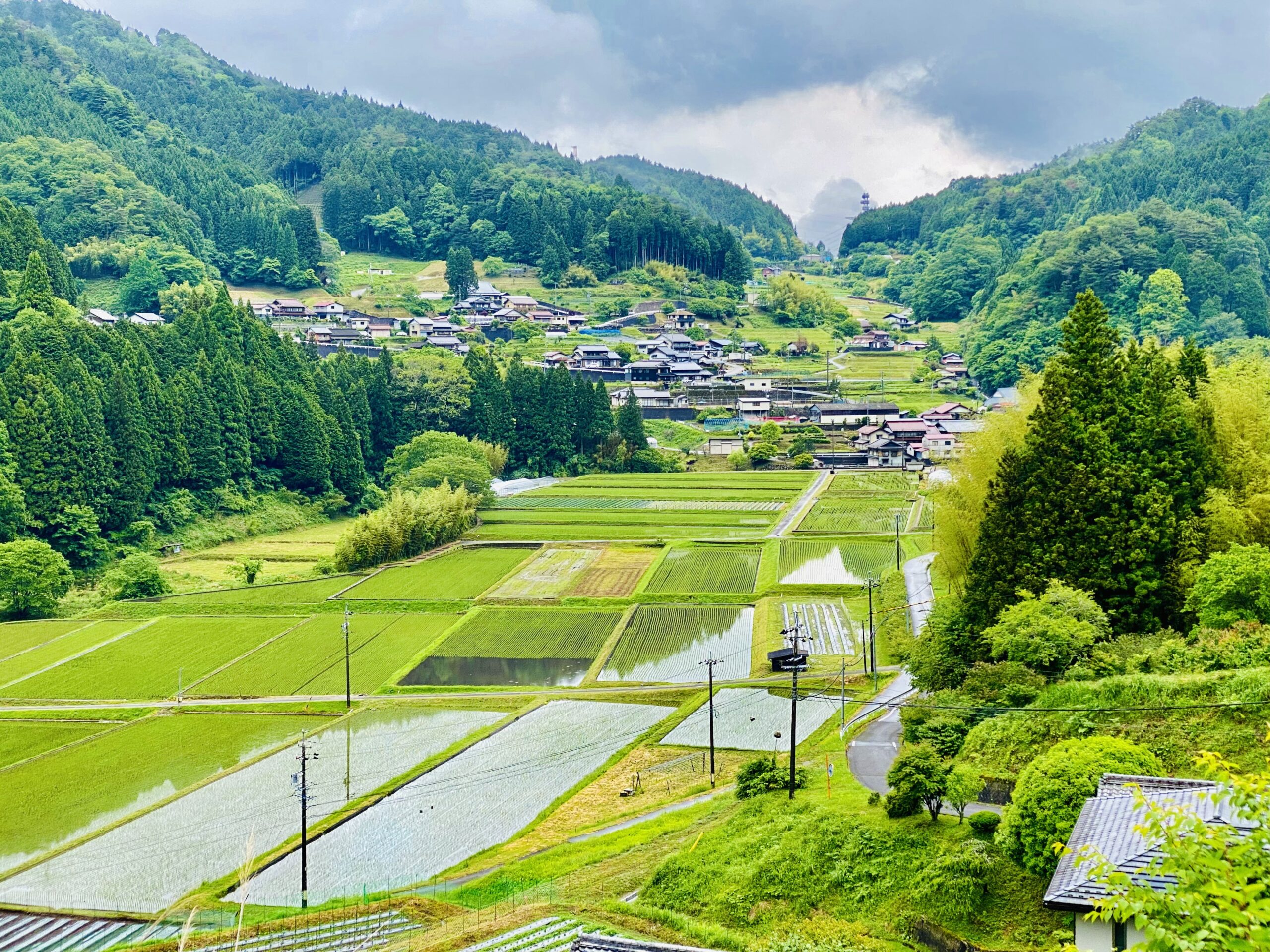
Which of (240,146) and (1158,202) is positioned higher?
(240,146)

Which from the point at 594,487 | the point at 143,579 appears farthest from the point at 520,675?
the point at 594,487

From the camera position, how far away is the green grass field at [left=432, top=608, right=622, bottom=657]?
2991 cm

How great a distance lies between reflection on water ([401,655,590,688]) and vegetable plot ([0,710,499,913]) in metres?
2.62

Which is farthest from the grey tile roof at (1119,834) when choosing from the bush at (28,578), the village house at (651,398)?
the village house at (651,398)

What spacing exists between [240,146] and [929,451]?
372 feet

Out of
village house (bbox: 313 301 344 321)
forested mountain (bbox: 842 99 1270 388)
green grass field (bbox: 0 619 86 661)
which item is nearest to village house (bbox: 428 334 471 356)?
village house (bbox: 313 301 344 321)

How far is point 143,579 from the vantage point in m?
35.8

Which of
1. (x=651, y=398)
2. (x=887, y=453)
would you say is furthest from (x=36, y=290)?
(x=887, y=453)

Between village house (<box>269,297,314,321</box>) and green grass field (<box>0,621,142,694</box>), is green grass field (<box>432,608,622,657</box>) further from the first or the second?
village house (<box>269,297,314,321</box>)

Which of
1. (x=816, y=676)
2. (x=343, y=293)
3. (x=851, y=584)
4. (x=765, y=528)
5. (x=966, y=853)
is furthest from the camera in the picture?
(x=343, y=293)

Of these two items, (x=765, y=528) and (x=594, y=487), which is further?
(x=594, y=487)

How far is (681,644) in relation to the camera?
30.0 m

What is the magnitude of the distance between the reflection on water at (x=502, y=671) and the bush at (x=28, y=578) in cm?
1456

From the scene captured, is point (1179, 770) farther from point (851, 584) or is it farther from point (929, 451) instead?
point (929, 451)
